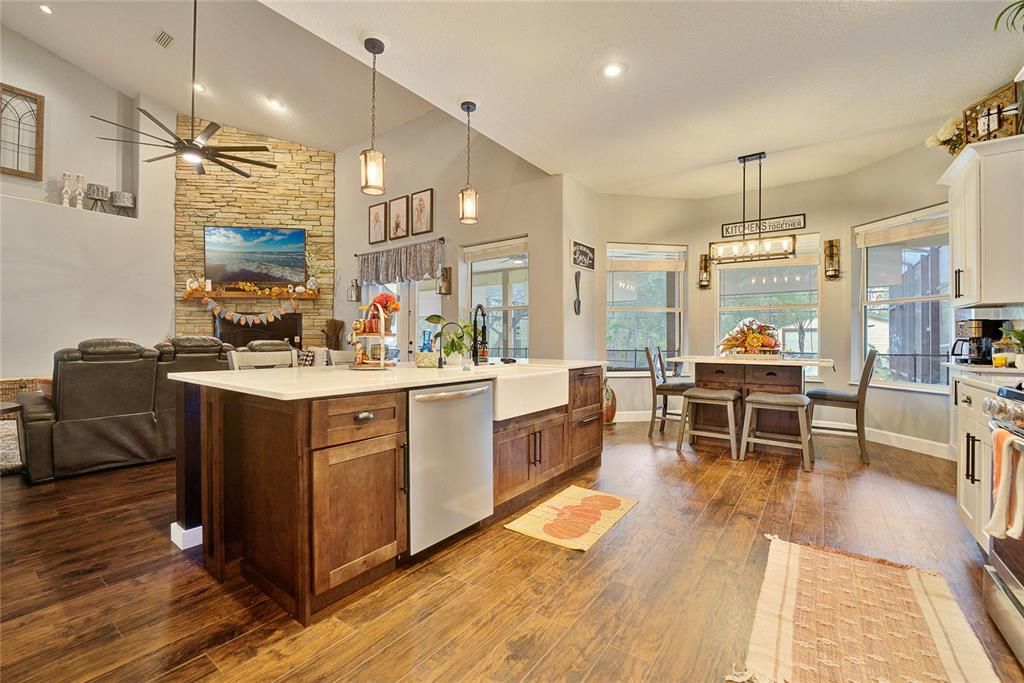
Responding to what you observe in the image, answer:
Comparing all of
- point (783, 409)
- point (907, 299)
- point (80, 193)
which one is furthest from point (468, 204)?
point (80, 193)

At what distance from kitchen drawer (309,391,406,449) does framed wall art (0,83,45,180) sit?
767 centimetres

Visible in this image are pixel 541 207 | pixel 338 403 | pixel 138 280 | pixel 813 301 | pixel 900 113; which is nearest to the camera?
pixel 338 403

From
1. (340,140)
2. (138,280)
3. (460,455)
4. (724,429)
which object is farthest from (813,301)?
(138,280)

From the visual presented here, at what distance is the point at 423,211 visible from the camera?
5898mm

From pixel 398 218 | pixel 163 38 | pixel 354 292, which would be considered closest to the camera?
pixel 163 38

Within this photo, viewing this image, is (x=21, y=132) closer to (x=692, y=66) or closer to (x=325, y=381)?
(x=325, y=381)

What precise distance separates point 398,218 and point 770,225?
16.3 feet

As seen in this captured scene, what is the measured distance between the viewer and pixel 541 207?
189 inches

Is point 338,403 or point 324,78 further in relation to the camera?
point 324,78

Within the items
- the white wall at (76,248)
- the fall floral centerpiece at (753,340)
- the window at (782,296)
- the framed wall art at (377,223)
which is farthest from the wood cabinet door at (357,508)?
the white wall at (76,248)

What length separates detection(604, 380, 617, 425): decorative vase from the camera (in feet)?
17.0

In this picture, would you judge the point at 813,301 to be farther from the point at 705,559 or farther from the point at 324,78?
the point at 324,78

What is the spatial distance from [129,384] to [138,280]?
4271 mm

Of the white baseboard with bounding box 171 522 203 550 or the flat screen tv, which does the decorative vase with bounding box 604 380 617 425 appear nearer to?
the white baseboard with bounding box 171 522 203 550
